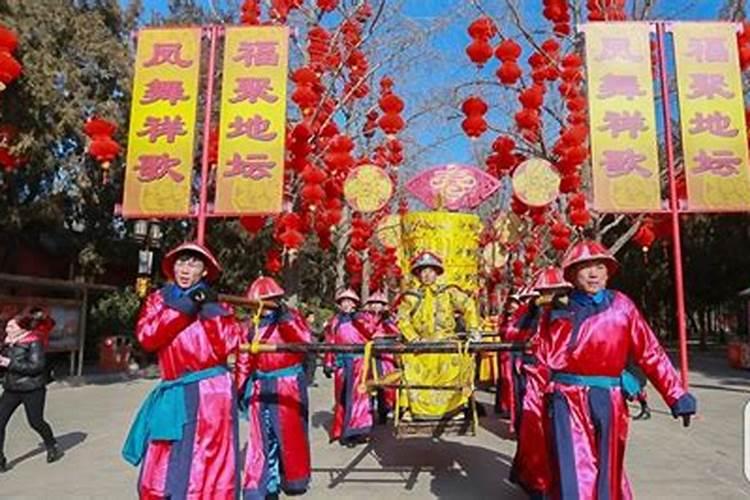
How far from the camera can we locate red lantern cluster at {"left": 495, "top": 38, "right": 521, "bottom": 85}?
10.8 m

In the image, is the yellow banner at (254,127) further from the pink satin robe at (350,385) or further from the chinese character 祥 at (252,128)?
the pink satin robe at (350,385)

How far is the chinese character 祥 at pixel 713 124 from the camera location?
31.6 feet

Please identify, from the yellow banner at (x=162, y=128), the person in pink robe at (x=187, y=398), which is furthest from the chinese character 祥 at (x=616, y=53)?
the person in pink robe at (x=187, y=398)

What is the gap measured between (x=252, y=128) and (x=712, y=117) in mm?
6213

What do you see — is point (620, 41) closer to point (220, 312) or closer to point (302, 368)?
point (302, 368)

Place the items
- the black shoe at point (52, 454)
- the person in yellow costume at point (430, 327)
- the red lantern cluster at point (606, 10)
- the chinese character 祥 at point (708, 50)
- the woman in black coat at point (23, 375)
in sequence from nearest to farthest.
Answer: the person in yellow costume at point (430, 327) → the woman in black coat at point (23, 375) → the black shoe at point (52, 454) → the chinese character 祥 at point (708, 50) → the red lantern cluster at point (606, 10)

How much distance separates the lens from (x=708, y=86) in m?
9.76

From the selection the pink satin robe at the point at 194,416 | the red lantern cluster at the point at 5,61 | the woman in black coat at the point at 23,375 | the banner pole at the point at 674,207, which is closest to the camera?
the pink satin robe at the point at 194,416

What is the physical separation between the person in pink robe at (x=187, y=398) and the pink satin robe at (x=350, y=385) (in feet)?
15.4

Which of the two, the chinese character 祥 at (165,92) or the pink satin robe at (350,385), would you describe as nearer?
the chinese character 祥 at (165,92)

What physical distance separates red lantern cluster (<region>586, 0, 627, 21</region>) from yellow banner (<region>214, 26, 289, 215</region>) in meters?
5.90

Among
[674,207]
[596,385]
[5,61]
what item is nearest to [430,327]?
[596,385]

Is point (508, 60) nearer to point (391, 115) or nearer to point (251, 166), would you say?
point (391, 115)

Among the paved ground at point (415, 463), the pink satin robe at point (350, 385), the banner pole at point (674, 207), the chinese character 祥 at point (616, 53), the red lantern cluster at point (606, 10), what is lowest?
the paved ground at point (415, 463)
